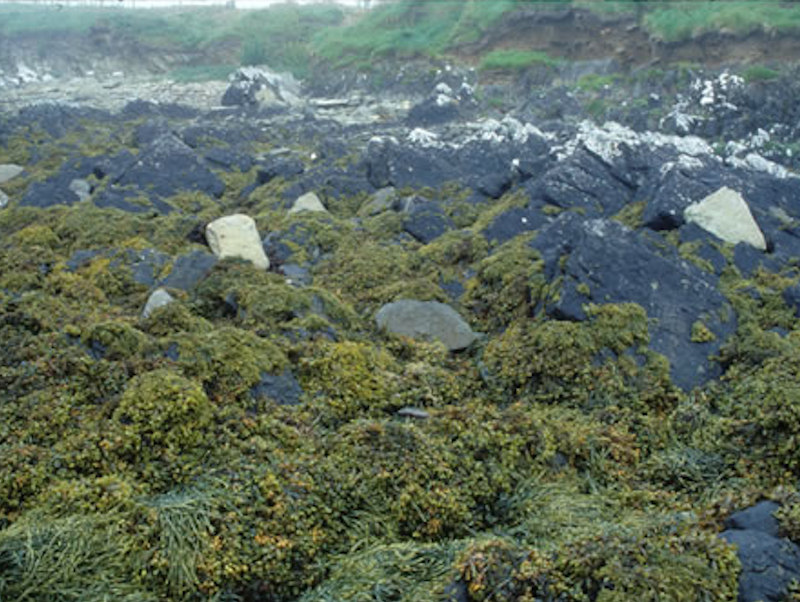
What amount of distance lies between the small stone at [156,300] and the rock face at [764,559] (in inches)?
227

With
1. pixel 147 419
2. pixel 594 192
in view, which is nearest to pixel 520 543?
pixel 147 419

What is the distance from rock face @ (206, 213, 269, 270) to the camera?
10047mm

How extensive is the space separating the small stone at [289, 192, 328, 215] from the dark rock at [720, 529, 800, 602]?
32.8 feet

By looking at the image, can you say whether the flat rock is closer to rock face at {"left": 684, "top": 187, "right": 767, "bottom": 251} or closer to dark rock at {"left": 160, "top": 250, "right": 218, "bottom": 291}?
dark rock at {"left": 160, "top": 250, "right": 218, "bottom": 291}

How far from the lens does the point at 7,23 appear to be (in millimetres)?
47375

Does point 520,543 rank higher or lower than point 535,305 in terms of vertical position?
higher

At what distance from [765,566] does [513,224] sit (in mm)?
7316

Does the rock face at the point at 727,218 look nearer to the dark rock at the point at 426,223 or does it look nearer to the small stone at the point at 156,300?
the dark rock at the point at 426,223

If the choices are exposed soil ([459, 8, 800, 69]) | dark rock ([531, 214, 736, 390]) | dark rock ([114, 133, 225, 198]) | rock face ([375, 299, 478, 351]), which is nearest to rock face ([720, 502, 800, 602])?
dark rock ([531, 214, 736, 390])

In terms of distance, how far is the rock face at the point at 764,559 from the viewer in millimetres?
3820

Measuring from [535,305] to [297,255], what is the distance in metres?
4.14

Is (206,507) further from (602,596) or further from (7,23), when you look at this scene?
(7,23)

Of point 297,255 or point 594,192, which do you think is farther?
point 594,192

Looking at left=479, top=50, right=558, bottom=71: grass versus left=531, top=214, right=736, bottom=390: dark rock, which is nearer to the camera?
left=531, top=214, right=736, bottom=390: dark rock
